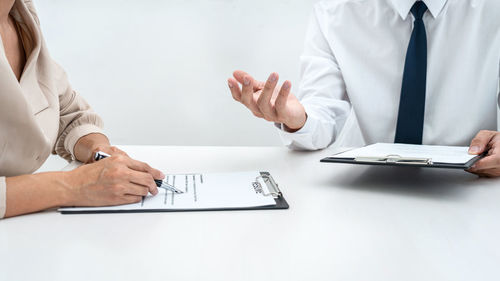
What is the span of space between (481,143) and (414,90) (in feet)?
1.07

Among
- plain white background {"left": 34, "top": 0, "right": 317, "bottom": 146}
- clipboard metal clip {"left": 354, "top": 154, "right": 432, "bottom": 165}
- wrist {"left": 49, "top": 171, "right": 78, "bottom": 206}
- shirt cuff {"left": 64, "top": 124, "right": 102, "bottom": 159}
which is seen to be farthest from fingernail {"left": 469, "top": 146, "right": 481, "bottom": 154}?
plain white background {"left": 34, "top": 0, "right": 317, "bottom": 146}

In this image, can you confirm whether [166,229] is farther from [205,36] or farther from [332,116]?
[205,36]

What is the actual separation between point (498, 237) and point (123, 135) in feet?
7.26

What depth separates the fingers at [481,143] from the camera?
95 centimetres

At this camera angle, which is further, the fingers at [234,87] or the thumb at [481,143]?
the fingers at [234,87]

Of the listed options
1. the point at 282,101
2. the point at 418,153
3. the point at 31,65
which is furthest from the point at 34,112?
the point at 418,153

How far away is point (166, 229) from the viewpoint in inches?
26.0

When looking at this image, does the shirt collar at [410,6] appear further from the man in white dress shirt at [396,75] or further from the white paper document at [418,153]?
the white paper document at [418,153]

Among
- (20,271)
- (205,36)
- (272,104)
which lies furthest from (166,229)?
(205,36)

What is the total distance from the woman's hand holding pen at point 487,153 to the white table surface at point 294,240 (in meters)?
0.04

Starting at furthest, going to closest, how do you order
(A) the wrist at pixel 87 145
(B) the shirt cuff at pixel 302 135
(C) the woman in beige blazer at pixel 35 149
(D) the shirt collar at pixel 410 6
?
(D) the shirt collar at pixel 410 6 < (B) the shirt cuff at pixel 302 135 < (A) the wrist at pixel 87 145 < (C) the woman in beige blazer at pixel 35 149

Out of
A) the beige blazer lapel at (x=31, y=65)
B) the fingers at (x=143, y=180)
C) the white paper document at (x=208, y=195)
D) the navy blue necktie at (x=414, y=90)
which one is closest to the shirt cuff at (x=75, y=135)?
the beige blazer lapel at (x=31, y=65)

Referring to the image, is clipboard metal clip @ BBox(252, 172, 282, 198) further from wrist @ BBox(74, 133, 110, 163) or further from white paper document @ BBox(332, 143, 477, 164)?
wrist @ BBox(74, 133, 110, 163)

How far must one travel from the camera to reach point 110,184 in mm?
741
